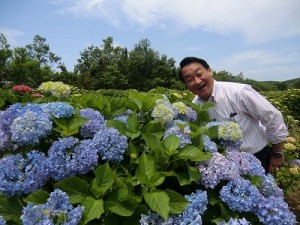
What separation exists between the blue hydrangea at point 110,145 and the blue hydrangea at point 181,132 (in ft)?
0.90

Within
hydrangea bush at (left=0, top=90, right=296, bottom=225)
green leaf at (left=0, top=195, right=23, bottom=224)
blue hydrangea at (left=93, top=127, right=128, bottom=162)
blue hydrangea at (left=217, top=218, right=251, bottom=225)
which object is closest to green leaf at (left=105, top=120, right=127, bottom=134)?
hydrangea bush at (left=0, top=90, right=296, bottom=225)

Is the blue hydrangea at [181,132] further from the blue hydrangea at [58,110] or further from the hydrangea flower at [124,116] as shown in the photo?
the blue hydrangea at [58,110]

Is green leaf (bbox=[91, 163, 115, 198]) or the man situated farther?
the man

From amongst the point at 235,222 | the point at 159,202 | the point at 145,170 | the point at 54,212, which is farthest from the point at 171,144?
the point at 54,212

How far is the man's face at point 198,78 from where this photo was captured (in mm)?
2627

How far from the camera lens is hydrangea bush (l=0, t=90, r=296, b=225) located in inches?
46.4

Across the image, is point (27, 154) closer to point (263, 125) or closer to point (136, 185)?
point (136, 185)

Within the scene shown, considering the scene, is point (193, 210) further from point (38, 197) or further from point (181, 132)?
point (38, 197)

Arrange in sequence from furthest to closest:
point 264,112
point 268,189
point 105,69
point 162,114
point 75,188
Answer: point 105,69 → point 264,112 → point 162,114 → point 268,189 → point 75,188

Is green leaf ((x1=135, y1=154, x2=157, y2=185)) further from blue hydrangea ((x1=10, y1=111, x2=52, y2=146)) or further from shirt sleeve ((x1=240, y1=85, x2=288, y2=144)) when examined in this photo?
shirt sleeve ((x1=240, y1=85, x2=288, y2=144))

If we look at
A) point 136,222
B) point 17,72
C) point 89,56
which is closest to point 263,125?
point 136,222

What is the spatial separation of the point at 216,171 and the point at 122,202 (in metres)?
0.43

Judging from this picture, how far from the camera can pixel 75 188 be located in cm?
121

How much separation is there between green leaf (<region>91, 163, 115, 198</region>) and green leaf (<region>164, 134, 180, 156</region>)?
0.91ft
